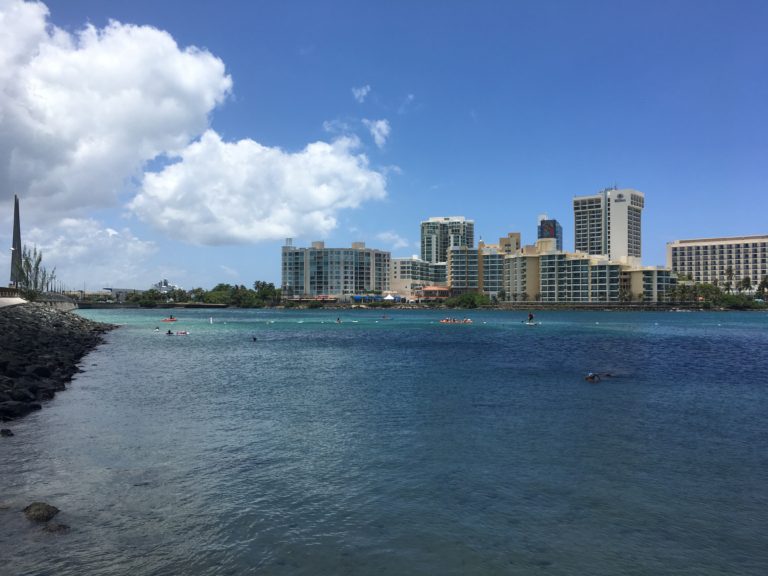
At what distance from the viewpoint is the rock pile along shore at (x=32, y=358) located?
2395 cm

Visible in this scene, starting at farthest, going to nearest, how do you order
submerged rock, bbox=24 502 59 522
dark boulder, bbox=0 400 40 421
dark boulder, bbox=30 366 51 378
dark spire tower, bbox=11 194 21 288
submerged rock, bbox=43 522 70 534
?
dark spire tower, bbox=11 194 21 288, dark boulder, bbox=30 366 51 378, dark boulder, bbox=0 400 40 421, submerged rock, bbox=24 502 59 522, submerged rock, bbox=43 522 70 534

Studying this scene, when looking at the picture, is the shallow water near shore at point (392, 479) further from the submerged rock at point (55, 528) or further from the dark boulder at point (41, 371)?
the dark boulder at point (41, 371)

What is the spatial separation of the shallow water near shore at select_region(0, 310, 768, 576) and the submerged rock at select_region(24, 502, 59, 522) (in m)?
0.25

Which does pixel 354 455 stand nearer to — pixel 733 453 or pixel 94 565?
pixel 94 565

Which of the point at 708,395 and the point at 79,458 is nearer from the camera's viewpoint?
the point at 79,458

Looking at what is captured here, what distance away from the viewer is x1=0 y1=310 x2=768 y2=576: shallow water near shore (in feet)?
35.7

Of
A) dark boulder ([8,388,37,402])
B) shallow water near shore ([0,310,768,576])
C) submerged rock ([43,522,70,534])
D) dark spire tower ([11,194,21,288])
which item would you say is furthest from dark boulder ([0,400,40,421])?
dark spire tower ([11,194,21,288])

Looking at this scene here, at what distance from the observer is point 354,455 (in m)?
17.6

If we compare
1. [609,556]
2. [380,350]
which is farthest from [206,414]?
[380,350]

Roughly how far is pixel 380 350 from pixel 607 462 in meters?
40.1

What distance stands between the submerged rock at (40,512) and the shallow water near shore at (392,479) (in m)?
0.25

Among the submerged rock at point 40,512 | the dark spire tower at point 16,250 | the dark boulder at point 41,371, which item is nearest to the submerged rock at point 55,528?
the submerged rock at point 40,512

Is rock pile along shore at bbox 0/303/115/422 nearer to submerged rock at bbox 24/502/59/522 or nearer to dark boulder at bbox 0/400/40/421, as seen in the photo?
dark boulder at bbox 0/400/40/421

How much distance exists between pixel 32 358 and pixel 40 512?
28442 mm
